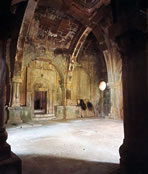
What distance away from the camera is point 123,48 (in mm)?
2072

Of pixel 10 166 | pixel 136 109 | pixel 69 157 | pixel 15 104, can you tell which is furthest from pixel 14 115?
pixel 136 109

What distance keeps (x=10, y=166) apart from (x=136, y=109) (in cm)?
179

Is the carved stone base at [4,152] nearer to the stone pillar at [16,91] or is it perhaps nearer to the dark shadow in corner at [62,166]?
the dark shadow in corner at [62,166]

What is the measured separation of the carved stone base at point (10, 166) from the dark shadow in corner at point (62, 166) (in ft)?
1.27

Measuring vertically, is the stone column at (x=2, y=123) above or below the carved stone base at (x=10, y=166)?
above

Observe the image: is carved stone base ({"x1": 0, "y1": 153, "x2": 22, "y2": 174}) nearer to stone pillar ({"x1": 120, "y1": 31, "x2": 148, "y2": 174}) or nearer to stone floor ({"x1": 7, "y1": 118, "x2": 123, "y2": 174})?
stone floor ({"x1": 7, "y1": 118, "x2": 123, "y2": 174})

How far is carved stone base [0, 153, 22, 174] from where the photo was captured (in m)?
2.01

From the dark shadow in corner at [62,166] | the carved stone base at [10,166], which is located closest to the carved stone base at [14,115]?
the dark shadow in corner at [62,166]

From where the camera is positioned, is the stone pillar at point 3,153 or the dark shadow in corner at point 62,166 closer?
the stone pillar at point 3,153

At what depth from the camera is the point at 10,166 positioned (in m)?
2.05

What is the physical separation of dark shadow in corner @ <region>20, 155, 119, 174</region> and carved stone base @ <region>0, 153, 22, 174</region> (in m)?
0.39

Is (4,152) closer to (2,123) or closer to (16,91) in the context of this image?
(2,123)

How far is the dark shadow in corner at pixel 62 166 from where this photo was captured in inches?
96.7

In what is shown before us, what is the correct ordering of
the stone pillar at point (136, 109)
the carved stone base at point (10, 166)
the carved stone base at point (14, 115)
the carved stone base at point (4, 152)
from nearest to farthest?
the stone pillar at point (136, 109) < the carved stone base at point (10, 166) < the carved stone base at point (4, 152) < the carved stone base at point (14, 115)
